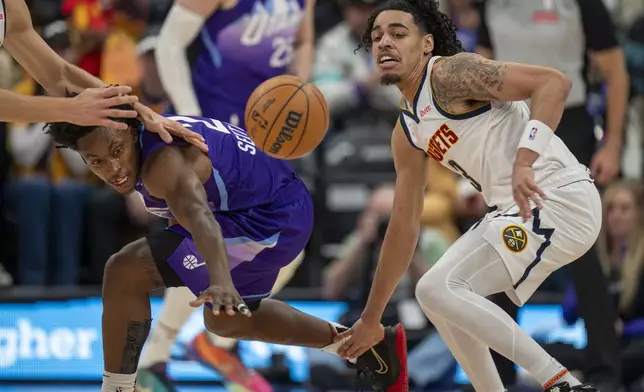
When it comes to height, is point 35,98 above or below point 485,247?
above

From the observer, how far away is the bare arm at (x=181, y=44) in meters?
6.70

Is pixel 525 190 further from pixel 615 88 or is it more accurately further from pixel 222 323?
pixel 615 88

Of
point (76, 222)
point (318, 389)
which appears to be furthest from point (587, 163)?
point (76, 222)

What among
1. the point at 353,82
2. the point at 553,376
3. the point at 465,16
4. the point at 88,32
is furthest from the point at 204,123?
the point at 465,16

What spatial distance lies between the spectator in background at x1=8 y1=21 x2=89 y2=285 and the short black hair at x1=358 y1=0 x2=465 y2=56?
4.62 m

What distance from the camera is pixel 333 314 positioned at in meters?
8.04

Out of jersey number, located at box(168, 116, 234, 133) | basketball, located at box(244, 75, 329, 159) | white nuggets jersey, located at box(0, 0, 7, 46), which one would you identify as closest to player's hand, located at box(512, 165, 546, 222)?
basketball, located at box(244, 75, 329, 159)

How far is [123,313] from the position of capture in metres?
5.06

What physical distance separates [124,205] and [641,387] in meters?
4.39

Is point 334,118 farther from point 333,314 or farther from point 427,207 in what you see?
point 333,314

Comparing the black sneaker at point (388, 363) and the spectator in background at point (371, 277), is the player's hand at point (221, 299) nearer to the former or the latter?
the black sneaker at point (388, 363)

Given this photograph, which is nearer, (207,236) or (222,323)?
(207,236)

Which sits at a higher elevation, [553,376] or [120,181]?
[120,181]

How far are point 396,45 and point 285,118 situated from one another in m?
0.60
